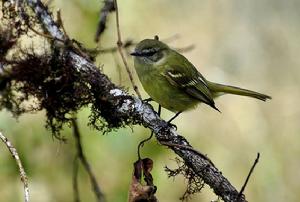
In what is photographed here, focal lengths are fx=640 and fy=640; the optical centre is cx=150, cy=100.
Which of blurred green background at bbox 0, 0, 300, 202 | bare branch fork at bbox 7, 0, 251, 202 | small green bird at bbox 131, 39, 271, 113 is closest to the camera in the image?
bare branch fork at bbox 7, 0, 251, 202

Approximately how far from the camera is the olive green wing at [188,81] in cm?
422

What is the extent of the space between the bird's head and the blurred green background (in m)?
0.40

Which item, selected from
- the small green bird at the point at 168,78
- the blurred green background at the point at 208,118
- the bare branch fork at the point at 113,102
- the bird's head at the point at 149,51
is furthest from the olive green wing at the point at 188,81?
the bare branch fork at the point at 113,102

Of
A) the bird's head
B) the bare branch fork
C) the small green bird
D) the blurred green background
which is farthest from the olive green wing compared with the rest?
the bare branch fork

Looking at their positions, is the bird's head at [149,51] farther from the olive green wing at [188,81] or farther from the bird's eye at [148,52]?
the olive green wing at [188,81]

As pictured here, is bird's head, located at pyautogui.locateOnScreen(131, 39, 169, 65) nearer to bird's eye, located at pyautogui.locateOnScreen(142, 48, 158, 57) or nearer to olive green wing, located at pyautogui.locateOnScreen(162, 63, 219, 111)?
bird's eye, located at pyautogui.locateOnScreen(142, 48, 158, 57)

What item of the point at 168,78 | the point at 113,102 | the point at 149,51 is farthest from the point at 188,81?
the point at 113,102

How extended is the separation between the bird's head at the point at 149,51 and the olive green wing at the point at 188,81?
4.2 inches

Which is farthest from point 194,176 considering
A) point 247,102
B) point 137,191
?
point 247,102

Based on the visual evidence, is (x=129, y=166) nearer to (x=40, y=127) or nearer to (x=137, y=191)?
(x=40, y=127)

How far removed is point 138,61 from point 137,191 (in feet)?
5.90

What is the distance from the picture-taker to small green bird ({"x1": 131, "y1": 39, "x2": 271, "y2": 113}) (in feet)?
13.6

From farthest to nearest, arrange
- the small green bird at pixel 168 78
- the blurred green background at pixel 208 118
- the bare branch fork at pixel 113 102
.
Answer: the blurred green background at pixel 208 118, the small green bird at pixel 168 78, the bare branch fork at pixel 113 102

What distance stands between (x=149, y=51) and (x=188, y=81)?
1.16 feet
